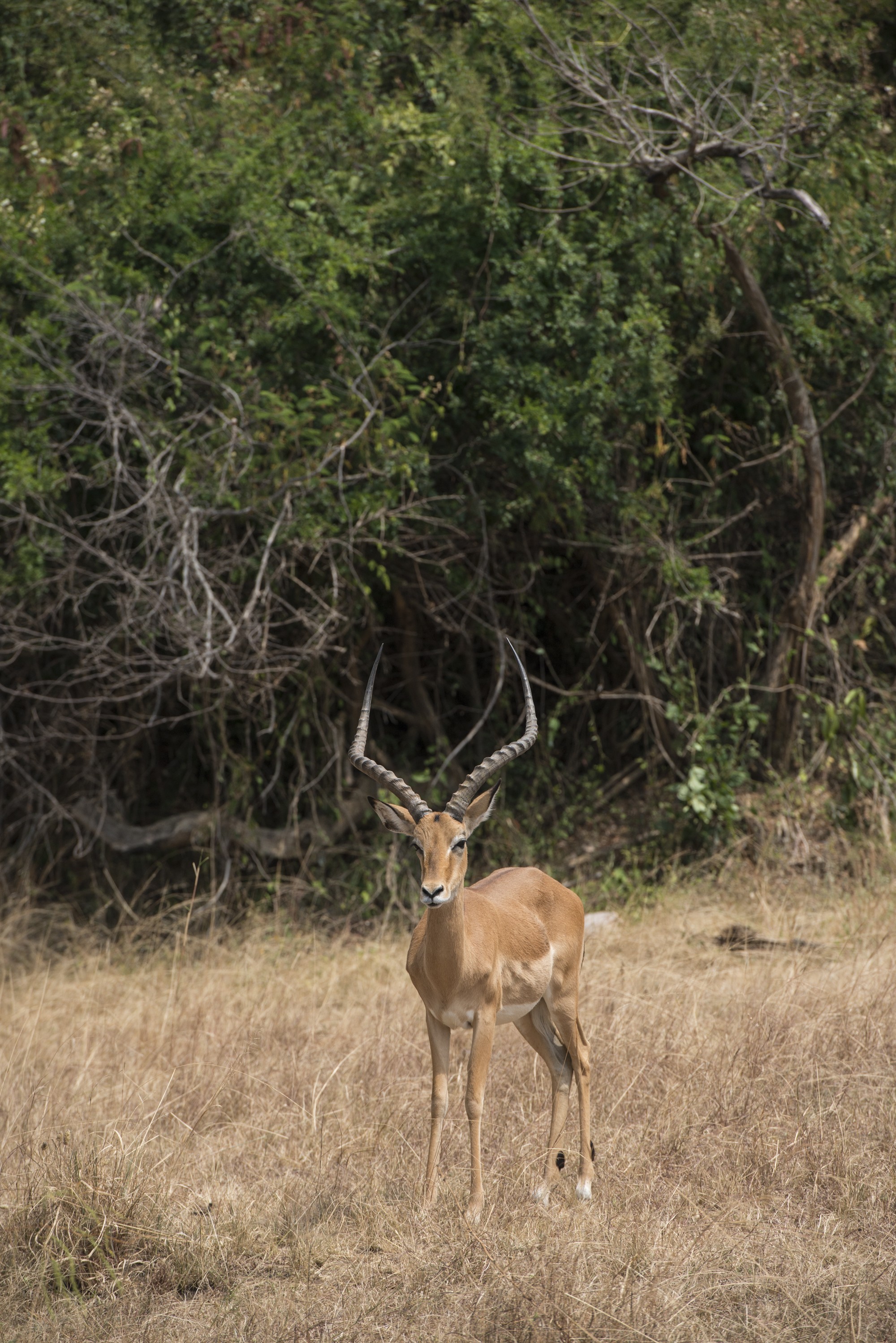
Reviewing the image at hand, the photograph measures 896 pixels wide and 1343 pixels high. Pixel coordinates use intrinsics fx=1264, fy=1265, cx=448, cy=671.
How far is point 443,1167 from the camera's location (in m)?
4.21

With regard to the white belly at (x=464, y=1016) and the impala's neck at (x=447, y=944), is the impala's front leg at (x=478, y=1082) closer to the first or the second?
the white belly at (x=464, y=1016)

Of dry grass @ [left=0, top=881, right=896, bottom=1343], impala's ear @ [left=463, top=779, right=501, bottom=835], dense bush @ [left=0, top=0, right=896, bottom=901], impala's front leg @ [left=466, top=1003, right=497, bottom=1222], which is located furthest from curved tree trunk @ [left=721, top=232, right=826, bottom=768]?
impala's front leg @ [left=466, top=1003, right=497, bottom=1222]

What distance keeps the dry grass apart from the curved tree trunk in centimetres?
214

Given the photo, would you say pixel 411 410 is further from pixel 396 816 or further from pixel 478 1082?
pixel 478 1082

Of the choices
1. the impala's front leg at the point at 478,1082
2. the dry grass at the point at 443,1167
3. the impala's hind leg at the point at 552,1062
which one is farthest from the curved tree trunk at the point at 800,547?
the impala's front leg at the point at 478,1082

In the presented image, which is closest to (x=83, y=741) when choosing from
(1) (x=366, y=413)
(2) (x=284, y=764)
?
(2) (x=284, y=764)

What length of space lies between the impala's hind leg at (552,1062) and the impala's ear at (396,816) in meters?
1.00

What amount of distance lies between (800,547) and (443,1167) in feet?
18.0

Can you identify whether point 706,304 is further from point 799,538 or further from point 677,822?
point 677,822

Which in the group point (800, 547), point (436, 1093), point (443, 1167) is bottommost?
point (800, 547)

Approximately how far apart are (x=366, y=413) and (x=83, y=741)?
292 centimetres

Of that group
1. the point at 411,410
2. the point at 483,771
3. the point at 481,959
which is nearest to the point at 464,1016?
the point at 481,959

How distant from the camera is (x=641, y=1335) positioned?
10.0 ft

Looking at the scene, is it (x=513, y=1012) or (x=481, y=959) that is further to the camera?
(x=513, y=1012)
